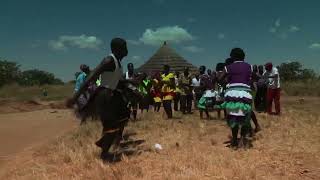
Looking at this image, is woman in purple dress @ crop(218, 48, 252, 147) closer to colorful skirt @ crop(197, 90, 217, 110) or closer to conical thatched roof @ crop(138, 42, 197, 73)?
colorful skirt @ crop(197, 90, 217, 110)

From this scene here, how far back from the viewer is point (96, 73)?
321 inches

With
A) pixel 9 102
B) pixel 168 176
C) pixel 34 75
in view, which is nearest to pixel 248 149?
pixel 168 176

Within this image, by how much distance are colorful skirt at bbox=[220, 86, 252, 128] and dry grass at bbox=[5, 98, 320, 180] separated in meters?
0.54

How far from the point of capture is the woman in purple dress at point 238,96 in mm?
9242

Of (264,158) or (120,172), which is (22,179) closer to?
(120,172)

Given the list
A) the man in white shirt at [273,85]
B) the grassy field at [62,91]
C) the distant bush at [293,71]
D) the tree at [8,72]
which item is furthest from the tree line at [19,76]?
the man in white shirt at [273,85]

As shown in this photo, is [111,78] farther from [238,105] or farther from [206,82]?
[206,82]

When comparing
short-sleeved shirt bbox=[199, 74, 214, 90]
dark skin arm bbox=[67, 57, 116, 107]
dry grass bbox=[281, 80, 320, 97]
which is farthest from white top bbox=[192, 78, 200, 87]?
dry grass bbox=[281, 80, 320, 97]

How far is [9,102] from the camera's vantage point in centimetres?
3133

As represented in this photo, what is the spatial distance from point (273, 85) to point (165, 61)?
12276 mm

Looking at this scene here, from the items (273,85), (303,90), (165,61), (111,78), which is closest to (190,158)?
(111,78)

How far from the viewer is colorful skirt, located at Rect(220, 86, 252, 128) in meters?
9.23

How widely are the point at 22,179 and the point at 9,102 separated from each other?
24298 mm

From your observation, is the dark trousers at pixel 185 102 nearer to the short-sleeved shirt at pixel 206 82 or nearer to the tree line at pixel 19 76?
the short-sleeved shirt at pixel 206 82
